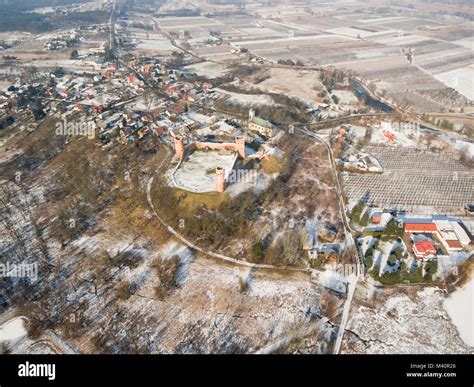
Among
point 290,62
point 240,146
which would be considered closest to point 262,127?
point 240,146

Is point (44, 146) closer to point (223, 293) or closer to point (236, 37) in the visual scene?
point (223, 293)

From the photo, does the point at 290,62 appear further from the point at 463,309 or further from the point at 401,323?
the point at 401,323

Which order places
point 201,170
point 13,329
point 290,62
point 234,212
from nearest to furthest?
point 13,329
point 234,212
point 201,170
point 290,62

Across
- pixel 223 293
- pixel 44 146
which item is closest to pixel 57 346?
pixel 223 293

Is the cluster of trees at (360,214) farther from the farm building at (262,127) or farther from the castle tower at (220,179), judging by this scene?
the farm building at (262,127)

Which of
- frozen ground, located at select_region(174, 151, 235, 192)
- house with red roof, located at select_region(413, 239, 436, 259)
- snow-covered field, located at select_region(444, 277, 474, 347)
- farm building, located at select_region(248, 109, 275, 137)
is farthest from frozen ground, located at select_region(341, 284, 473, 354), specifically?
farm building, located at select_region(248, 109, 275, 137)
